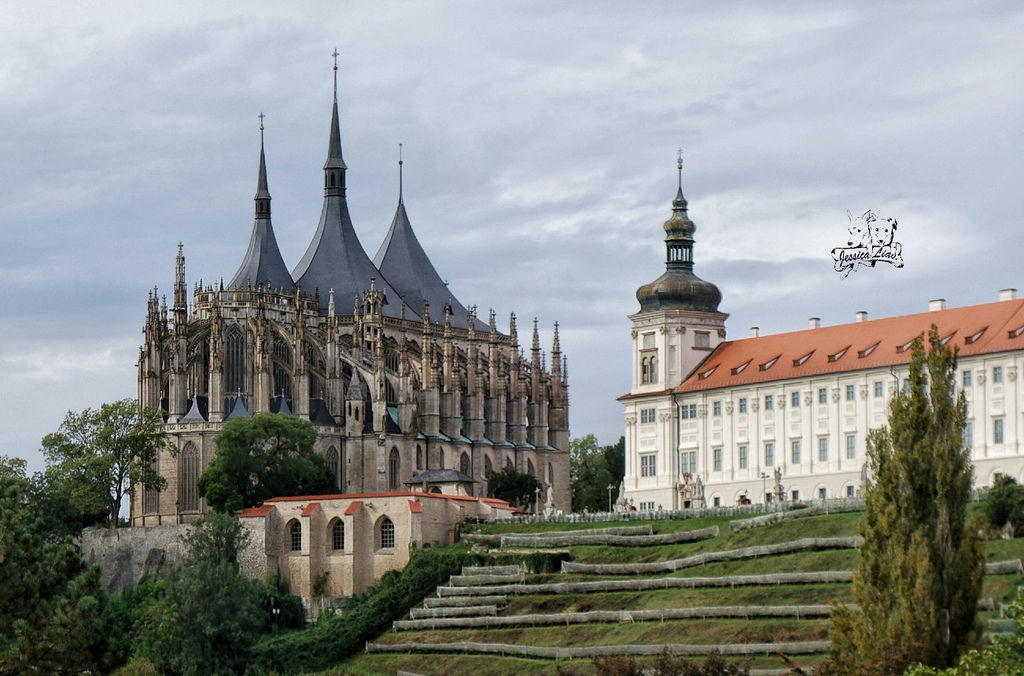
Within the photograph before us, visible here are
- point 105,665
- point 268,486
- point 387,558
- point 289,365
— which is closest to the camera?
point 105,665

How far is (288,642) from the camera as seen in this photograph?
92.4 meters

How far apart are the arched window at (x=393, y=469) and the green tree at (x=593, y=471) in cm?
1738

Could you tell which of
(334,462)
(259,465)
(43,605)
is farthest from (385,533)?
(43,605)

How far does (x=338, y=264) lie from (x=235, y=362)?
590 inches

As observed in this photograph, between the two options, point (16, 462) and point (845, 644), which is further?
point (16, 462)

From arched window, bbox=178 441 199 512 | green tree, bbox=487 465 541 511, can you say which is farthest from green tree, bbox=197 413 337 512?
green tree, bbox=487 465 541 511

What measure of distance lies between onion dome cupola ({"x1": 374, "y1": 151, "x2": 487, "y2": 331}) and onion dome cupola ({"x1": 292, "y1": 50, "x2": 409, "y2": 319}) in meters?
1.26

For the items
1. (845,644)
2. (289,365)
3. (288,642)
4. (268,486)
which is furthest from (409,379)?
(845,644)

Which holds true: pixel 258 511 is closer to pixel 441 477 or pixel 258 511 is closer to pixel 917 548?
pixel 441 477

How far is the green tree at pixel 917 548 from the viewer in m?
55.3

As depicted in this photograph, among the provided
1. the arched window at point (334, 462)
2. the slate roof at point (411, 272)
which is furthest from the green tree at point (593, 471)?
the arched window at point (334, 462)

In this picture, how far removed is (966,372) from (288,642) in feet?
97.4

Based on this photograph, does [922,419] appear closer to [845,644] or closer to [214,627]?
[845,644]

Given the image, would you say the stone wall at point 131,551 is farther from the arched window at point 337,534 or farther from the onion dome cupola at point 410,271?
the onion dome cupola at point 410,271
